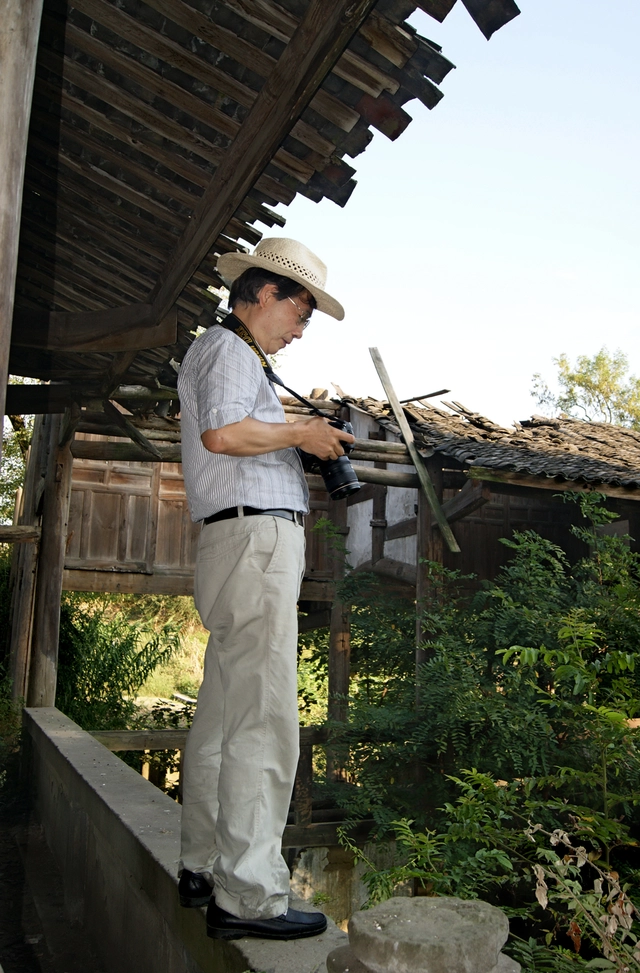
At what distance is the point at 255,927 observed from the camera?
76.4 inches

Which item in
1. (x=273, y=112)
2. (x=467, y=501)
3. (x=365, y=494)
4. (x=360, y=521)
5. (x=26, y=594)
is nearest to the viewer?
(x=273, y=112)

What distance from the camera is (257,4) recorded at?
249 cm

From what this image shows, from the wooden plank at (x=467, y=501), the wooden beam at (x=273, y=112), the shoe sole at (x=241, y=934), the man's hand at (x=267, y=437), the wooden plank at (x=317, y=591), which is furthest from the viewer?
the wooden plank at (x=317, y=591)

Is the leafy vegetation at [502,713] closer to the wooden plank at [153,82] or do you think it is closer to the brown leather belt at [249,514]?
the brown leather belt at [249,514]

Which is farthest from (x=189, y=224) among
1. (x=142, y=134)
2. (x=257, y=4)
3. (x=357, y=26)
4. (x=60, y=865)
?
(x=60, y=865)

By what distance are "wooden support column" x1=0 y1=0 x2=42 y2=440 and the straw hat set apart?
0.58m

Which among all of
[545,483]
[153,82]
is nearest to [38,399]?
[153,82]

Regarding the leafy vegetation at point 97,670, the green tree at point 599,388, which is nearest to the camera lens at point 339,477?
the leafy vegetation at point 97,670

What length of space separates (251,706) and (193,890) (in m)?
0.54

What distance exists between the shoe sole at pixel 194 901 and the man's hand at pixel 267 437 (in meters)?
1.11

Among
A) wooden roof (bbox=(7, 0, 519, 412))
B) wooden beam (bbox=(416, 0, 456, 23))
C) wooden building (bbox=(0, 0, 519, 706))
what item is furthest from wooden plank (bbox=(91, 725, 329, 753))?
wooden beam (bbox=(416, 0, 456, 23))

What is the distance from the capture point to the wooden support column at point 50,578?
6906 mm

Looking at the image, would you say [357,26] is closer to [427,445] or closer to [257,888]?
[257,888]

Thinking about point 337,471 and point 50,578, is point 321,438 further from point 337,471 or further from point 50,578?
point 50,578
